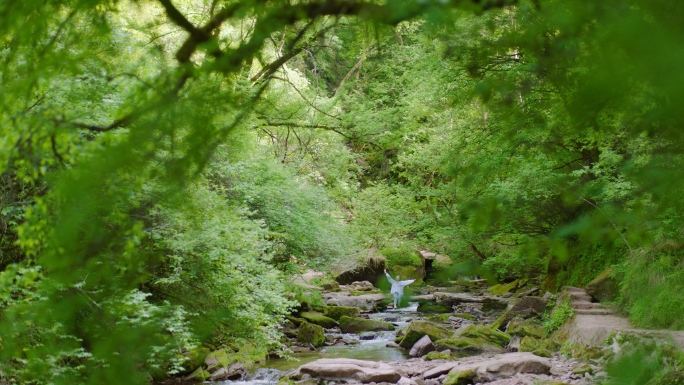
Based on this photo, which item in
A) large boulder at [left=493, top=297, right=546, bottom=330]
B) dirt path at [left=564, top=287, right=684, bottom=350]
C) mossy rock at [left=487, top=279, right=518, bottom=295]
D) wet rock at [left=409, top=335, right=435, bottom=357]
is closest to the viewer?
dirt path at [left=564, top=287, right=684, bottom=350]

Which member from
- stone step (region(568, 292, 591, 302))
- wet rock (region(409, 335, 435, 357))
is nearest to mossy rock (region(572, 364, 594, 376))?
stone step (region(568, 292, 591, 302))

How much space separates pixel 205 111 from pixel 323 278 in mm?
11753

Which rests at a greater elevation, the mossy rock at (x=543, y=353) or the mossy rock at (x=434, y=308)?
the mossy rock at (x=434, y=308)

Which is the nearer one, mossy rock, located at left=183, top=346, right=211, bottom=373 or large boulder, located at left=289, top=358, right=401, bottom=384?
large boulder, located at left=289, top=358, right=401, bottom=384

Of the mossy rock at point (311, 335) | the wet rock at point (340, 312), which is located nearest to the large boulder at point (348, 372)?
the mossy rock at point (311, 335)

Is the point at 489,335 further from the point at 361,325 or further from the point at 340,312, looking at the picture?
the point at 340,312

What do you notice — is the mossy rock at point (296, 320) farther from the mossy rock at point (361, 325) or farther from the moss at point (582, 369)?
the moss at point (582, 369)

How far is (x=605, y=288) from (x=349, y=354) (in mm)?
4216

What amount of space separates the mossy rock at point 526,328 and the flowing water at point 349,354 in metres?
1.88

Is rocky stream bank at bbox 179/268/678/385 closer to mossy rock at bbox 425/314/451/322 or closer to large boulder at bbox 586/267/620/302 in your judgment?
mossy rock at bbox 425/314/451/322

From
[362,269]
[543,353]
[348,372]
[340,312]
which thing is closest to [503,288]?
[362,269]

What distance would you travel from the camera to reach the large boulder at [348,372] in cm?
807

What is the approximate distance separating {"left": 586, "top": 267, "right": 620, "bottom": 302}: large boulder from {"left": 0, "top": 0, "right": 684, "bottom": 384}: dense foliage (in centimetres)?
58

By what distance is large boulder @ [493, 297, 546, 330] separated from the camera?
11.3 meters
